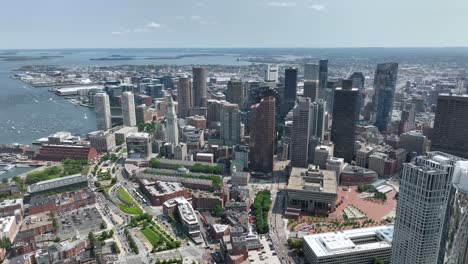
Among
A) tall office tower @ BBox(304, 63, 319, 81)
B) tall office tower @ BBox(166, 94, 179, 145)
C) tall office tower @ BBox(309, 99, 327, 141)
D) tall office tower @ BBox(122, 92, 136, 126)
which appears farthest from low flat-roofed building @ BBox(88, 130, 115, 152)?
tall office tower @ BBox(304, 63, 319, 81)

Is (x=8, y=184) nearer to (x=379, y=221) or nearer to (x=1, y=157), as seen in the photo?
(x=1, y=157)

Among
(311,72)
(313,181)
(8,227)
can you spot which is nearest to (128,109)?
(8,227)

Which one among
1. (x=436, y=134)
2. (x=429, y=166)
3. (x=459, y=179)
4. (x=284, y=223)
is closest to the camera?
(x=459, y=179)

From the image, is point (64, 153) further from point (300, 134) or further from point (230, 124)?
point (300, 134)

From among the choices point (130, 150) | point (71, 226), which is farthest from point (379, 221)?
point (130, 150)

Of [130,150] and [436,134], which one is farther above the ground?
[436,134]

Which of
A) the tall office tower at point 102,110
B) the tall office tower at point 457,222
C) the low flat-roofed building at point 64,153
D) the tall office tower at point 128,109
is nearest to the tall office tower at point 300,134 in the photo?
the tall office tower at point 457,222
